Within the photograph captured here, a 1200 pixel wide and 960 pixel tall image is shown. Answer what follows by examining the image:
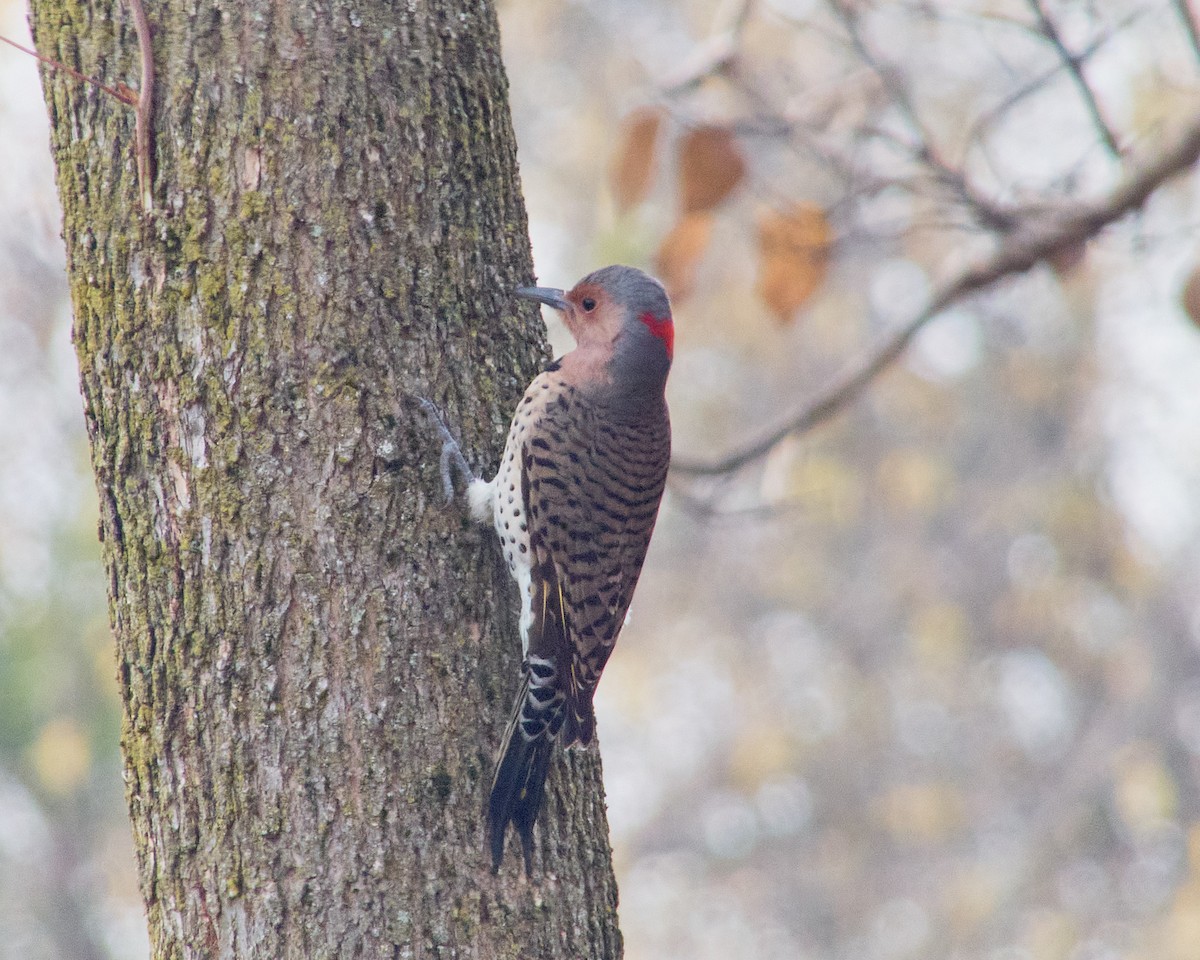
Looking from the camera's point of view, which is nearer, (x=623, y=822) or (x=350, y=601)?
(x=350, y=601)

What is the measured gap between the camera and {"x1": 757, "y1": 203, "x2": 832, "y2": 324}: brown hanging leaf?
3.97 metres

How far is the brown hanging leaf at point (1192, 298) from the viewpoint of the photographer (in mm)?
2932

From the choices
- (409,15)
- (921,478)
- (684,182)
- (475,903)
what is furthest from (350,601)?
(921,478)

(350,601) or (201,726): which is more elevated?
(350,601)

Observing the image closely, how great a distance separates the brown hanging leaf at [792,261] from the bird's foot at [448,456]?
1.35 m

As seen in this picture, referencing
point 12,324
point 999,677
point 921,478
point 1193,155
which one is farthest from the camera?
point 999,677

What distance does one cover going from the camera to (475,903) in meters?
2.60

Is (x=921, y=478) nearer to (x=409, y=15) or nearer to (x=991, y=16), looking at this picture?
(x=991, y=16)

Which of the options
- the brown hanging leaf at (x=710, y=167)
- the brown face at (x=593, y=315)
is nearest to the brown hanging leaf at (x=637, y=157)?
the brown hanging leaf at (x=710, y=167)

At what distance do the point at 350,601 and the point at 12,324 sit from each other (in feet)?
29.4

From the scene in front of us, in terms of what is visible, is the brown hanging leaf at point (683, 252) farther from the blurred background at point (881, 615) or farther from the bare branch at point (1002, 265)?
the blurred background at point (881, 615)

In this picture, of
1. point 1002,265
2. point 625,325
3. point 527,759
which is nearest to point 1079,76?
point 1002,265

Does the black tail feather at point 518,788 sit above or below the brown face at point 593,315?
below

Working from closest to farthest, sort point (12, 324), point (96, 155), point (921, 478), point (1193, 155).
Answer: point (96, 155), point (1193, 155), point (12, 324), point (921, 478)
